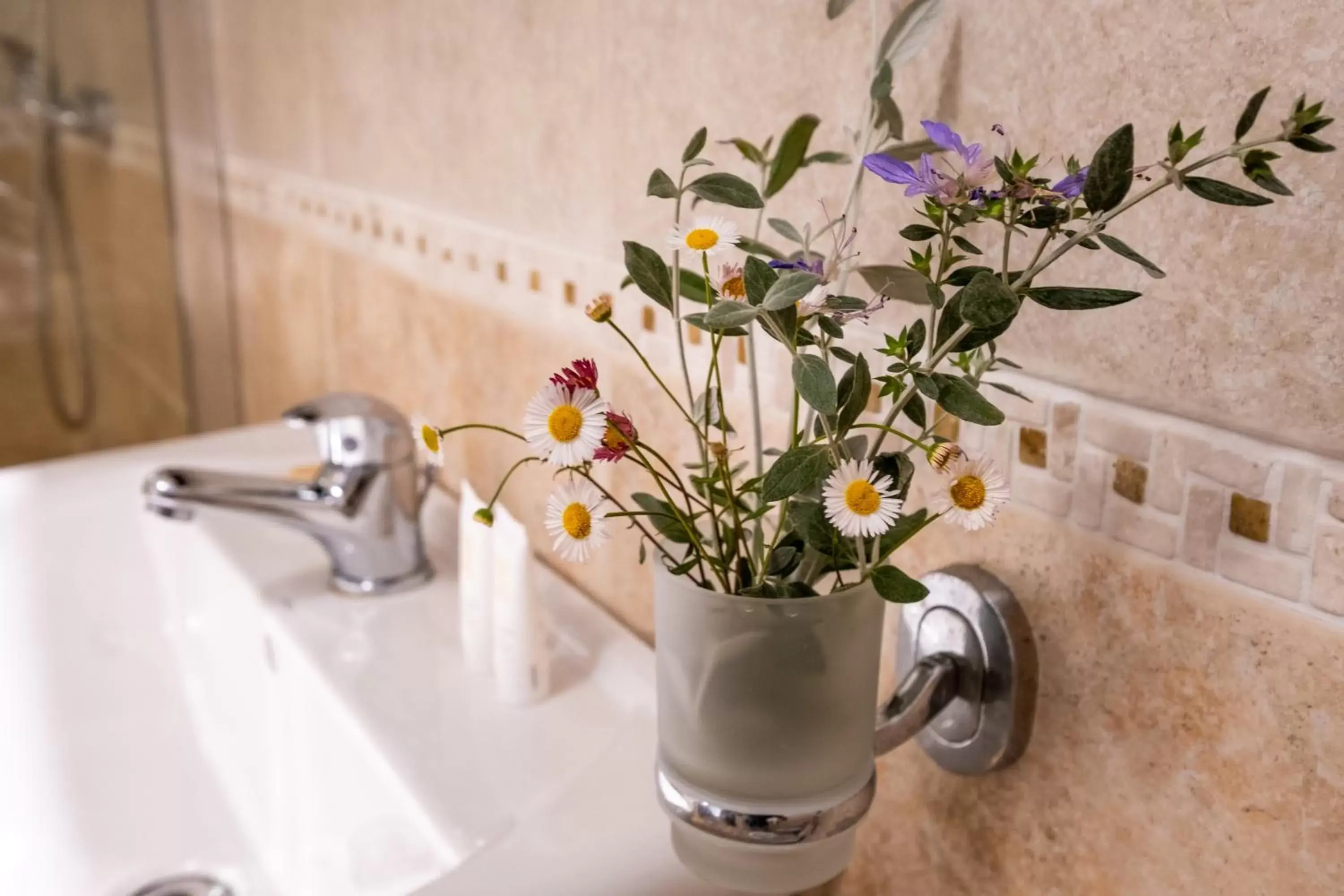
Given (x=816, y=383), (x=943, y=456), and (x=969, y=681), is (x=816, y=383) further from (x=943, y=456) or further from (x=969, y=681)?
(x=969, y=681)

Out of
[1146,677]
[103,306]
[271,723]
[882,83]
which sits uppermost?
[882,83]

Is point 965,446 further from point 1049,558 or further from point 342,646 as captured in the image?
point 342,646

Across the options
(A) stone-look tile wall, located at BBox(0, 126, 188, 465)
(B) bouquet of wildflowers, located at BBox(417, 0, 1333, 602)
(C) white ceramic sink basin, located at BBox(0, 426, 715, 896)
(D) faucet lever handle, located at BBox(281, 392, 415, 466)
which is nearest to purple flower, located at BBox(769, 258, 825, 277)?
(B) bouquet of wildflowers, located at BBox(417, 0, 1333, 602)

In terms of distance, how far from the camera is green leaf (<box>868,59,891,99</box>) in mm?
408

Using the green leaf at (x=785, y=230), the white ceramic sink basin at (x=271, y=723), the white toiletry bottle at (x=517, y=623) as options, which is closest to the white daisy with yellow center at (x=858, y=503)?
the green leaf at (x=785, y=230)

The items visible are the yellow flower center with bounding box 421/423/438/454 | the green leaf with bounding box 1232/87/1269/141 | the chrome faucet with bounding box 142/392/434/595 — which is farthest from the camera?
the chrome faucet with bounding box 142/392/434/595

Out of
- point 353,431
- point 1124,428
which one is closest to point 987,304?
point 1124,428

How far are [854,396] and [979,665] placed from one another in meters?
0.18

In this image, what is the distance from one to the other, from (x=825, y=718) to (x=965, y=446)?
0.14 m

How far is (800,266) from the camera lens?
0.35m

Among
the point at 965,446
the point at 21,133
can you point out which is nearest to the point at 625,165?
the point at 965,446

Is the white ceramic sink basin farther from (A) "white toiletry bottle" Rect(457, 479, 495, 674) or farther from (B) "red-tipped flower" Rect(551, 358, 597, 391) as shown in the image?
(B) "red-tipped flower" Rect(551, 358, 597, 391)

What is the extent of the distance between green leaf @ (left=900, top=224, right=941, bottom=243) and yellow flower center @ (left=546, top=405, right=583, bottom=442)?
11cm

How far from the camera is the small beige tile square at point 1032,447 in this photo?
0.44 metres
